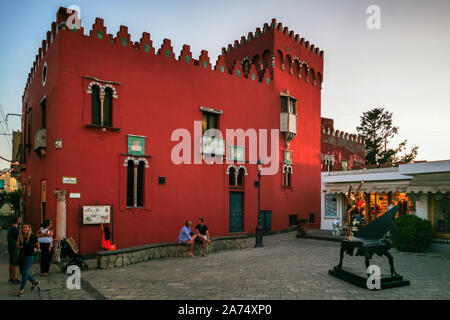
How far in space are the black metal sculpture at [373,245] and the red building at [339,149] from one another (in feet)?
65.8

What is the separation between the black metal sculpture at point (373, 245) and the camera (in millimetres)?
8328

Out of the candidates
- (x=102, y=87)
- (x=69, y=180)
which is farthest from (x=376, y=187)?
(x=69, y=180)

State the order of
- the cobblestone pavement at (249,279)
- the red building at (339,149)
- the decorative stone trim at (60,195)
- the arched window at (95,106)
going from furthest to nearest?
the red building at (339,149) → the arched window at (95,106) → the decorative stone trim at (60,195) → the cobblestone pavement at (249,279)

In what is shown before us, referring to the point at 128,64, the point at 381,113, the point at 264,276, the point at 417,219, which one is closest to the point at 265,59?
the point at 128,64

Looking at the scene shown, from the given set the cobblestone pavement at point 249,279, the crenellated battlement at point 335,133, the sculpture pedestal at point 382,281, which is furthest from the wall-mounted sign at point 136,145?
the crenellated battlement at point 335,133

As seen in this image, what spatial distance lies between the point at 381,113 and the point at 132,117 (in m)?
36.4

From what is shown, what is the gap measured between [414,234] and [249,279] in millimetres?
8288

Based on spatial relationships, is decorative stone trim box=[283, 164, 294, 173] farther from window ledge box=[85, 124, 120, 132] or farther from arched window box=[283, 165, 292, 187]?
window ledge box=[85, 124, 120, 132]

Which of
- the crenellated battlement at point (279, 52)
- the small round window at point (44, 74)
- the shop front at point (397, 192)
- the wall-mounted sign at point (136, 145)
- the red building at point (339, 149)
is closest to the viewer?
the shop front at point (397, 192)

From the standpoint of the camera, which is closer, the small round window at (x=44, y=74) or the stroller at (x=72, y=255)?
the stroller at (x=72, y=255)

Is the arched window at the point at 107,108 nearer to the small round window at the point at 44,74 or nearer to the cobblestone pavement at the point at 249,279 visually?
the small round window at the point at 44,74

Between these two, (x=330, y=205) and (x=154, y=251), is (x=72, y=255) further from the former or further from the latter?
(x=330, y=205)

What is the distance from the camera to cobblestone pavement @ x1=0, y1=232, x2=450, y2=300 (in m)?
7.73
